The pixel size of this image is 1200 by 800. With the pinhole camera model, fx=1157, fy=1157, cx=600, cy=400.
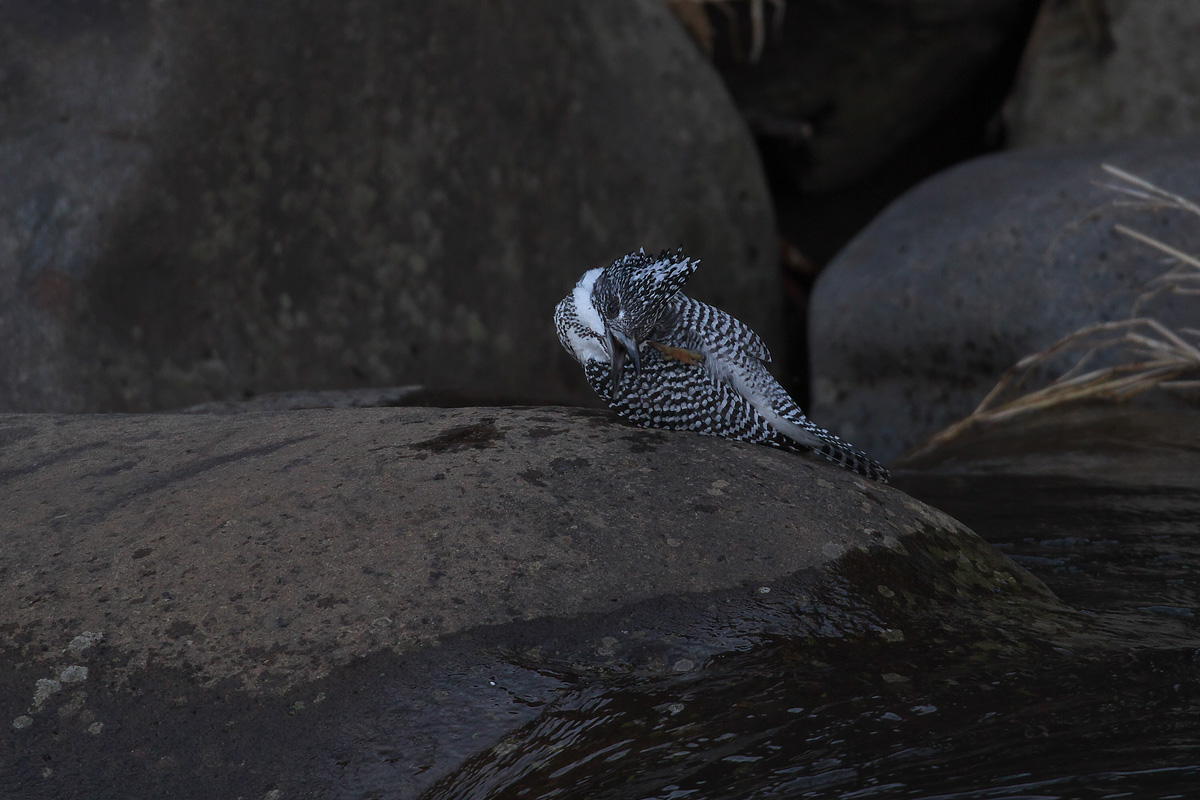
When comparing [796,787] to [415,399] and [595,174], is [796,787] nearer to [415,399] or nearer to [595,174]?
[415,399]

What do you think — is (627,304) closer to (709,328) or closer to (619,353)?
(619,353)

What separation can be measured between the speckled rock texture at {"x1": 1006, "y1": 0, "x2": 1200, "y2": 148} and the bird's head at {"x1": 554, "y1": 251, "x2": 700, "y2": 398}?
4362 mm

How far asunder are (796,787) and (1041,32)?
5.73m

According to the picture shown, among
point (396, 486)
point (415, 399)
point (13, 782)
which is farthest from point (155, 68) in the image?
point (13, 782)

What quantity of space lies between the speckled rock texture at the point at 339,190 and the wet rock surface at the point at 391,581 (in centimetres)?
154

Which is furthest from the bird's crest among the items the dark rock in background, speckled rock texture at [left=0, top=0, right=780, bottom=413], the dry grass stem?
the dark rock in background

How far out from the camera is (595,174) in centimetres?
535

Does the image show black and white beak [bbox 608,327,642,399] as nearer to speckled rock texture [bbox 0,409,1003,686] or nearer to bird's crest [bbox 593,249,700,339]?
bird's crest [bbox 593,249,700,339]

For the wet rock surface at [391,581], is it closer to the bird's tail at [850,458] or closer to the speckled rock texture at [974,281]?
the bird's tail at [850,458]

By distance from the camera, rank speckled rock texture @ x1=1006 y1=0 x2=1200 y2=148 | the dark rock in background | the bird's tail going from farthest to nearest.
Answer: the dark rock in background
speckled rock texture @ x1=1006 y1=0 x2=1200 y2=148
the bird's tail

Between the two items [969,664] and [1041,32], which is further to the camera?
[1041,32]

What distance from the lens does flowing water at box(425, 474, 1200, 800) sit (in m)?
1.81

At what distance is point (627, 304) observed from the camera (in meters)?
2.83

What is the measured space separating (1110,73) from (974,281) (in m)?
2.24
